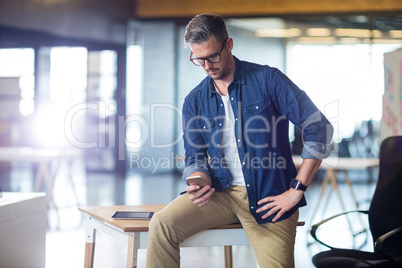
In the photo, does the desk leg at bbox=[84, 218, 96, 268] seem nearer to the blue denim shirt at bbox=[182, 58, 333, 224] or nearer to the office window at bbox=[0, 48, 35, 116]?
the blue denim shirt at bbox=[182, 58, 333, 224]

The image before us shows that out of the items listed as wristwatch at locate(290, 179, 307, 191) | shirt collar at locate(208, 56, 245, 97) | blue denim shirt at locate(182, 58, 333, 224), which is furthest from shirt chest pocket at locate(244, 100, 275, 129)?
wristwatch at locate(290, 179, 307, 191)

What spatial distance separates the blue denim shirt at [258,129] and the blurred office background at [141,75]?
3.44 metres

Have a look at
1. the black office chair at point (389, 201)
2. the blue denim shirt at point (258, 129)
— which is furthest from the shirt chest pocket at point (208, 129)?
the black office chair at point (389, 201)

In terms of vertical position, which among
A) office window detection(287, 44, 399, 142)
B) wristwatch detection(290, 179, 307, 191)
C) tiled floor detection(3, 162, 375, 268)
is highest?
office window detection(287, 44, 399, 142)

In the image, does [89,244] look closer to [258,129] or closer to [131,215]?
[131,215]

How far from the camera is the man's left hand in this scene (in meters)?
1.69

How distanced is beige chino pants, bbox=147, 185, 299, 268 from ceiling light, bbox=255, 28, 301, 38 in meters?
5.11

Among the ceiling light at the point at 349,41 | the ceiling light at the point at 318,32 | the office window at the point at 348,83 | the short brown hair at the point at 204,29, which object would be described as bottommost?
the short brown hair at the point at 204,29

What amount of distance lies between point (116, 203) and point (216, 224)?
137 inches

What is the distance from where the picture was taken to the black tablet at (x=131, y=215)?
6.21ft

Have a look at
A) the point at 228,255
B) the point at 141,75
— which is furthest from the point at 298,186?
the point at 141,75

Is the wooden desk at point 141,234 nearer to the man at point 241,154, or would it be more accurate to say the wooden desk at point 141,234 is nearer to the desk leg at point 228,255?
the man at point 241,154

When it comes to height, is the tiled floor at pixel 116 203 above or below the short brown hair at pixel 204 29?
below

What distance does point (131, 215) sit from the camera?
1.93 m
